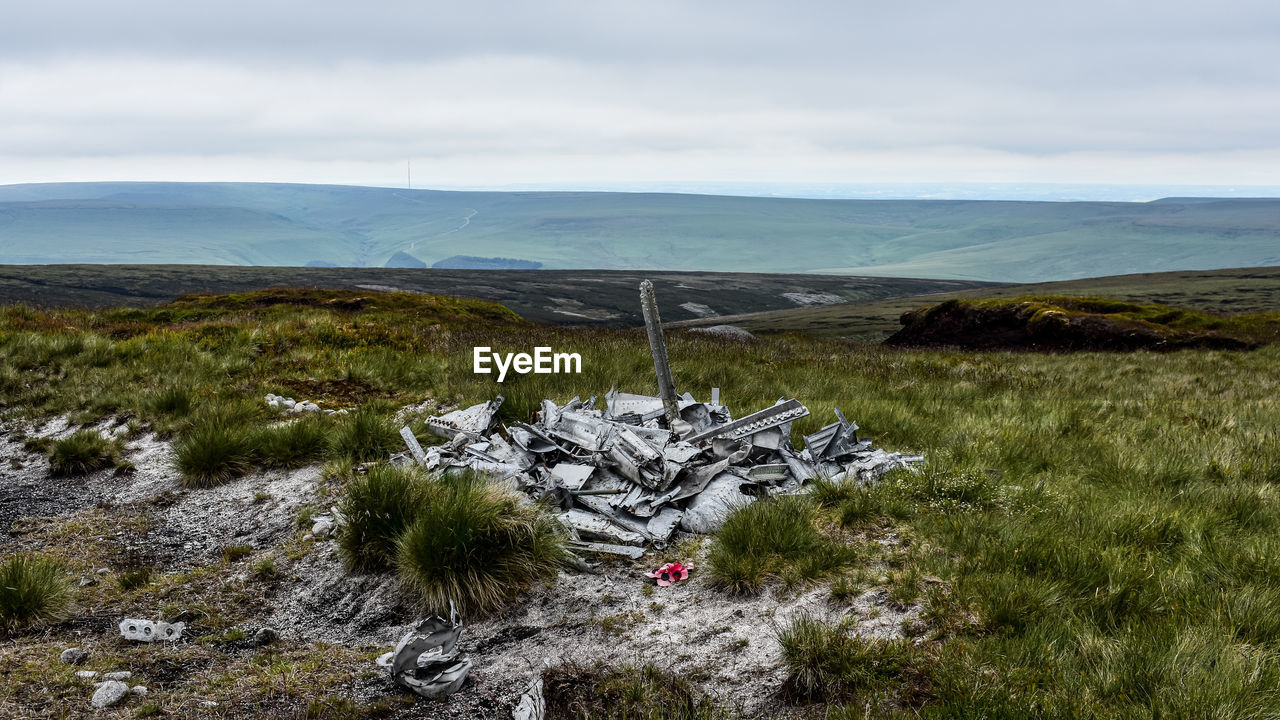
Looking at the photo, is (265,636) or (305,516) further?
(305,516)

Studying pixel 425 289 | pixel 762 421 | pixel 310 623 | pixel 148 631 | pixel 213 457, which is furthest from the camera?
pixel 425 289

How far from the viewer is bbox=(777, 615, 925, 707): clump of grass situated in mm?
3662

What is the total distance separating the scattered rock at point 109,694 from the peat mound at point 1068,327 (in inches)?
1081

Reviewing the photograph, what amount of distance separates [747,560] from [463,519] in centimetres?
205

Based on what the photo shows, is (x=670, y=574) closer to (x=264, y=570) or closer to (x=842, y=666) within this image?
(x=842, y=666)

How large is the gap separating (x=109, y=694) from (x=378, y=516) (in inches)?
80.4

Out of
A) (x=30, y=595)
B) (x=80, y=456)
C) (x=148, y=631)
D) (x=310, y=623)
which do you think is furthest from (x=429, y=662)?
(x=80, y=456)

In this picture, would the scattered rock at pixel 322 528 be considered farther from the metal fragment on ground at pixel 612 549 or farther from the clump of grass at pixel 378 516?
the metal fragment on ground at pixel 612 549

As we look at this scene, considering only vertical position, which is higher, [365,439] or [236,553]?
[365,439]

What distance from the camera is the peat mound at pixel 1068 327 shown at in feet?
78.5

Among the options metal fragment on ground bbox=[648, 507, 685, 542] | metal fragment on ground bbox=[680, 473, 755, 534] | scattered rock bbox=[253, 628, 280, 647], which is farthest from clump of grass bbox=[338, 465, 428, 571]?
metal fragment on ground bbox=[680, 473, 755, 534]

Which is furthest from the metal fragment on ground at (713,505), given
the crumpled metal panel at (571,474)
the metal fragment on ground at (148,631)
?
the metal fragment on ground at (148,631)

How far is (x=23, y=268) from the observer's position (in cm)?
14388

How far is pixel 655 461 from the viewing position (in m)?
6.53
